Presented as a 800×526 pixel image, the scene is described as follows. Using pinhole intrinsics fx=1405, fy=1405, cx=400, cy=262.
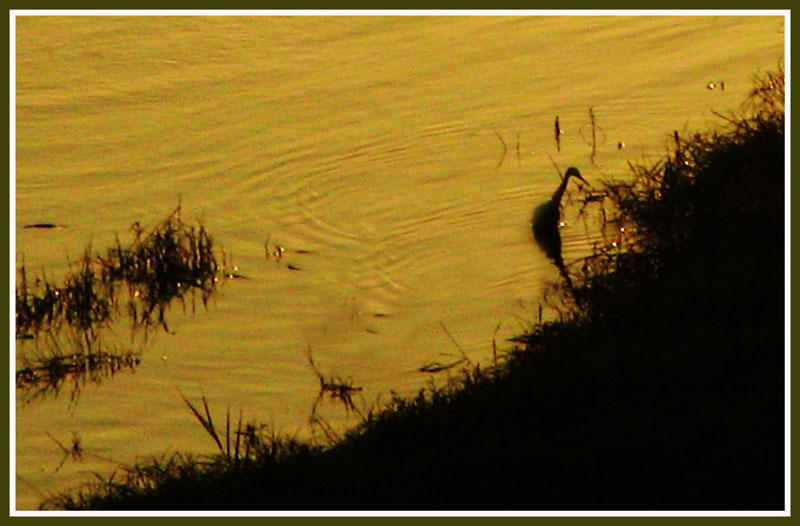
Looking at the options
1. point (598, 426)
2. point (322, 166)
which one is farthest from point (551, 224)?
point (598, 426)

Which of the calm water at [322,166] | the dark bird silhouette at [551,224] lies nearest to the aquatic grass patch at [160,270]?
the calm water at [322,166]

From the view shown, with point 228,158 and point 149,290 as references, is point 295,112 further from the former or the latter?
point 149,290

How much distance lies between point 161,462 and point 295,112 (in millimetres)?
3526

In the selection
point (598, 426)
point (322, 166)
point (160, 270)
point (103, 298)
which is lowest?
point (598, 426)

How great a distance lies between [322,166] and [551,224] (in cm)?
152

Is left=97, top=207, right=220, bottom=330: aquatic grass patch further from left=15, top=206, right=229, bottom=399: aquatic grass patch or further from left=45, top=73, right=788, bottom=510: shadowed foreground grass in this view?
left=45, top=73, right=788, bottom=510: shadowed foreground grass

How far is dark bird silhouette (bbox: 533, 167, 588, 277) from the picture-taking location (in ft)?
24.2

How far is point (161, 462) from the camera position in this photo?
5.75 m

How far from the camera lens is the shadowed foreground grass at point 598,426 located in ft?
15.9

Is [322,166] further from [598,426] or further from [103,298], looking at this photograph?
[598,426]

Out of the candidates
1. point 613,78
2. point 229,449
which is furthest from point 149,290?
point 613,78

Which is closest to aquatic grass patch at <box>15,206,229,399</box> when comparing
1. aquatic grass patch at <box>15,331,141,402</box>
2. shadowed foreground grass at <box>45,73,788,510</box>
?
aquatic grass patch at <box>15,331,141,402</box>

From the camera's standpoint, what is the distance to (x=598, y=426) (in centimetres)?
504

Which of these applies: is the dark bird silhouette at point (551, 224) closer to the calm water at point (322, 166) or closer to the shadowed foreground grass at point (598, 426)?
the calm water at point (322, 166)
